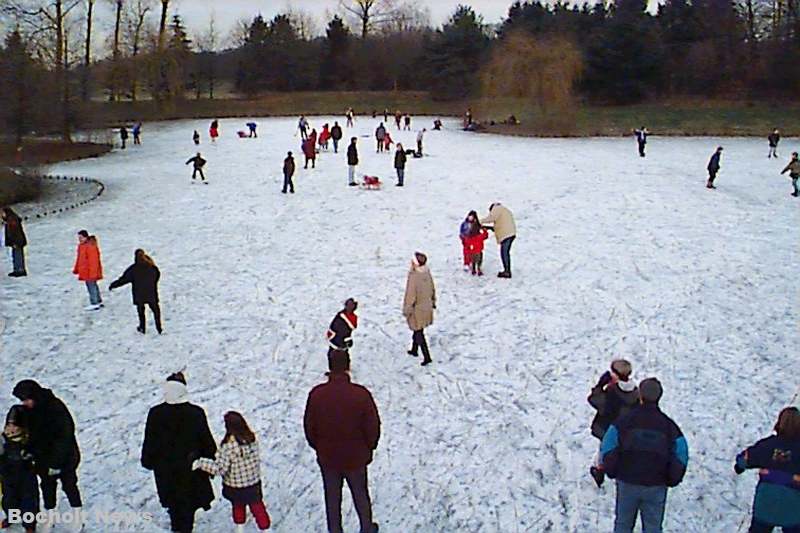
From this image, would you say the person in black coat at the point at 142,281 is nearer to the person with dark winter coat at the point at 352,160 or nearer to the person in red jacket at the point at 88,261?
the person in red jacket at the point at 88,261

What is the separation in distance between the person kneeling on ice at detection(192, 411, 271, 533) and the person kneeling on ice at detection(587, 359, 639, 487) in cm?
251

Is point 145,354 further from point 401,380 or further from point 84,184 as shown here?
point 84,184

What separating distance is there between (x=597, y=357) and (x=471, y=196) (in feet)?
35.1

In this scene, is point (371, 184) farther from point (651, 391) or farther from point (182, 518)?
point (651, 391)

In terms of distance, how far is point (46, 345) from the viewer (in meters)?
9.19

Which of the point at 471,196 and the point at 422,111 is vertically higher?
the point at 422,111

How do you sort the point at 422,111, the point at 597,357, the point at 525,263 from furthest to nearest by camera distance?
the point at 422,111, the point at 525,263, the point at 597,357

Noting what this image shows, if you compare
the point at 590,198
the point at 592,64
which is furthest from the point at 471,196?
the point at 592,64

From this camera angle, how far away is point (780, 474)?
443cm

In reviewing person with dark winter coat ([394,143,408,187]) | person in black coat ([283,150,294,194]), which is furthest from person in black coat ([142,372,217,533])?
person with dark winter coat ([394,143,408,187])

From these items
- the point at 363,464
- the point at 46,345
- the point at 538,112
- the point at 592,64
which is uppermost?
the point at 592,64

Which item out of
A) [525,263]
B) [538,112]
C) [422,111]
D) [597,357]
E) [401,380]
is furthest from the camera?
[422,111]

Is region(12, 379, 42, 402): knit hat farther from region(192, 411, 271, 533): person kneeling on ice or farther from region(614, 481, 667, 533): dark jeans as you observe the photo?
region(614, 481, 667, 533): dark jeans

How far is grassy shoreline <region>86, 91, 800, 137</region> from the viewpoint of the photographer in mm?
37781
